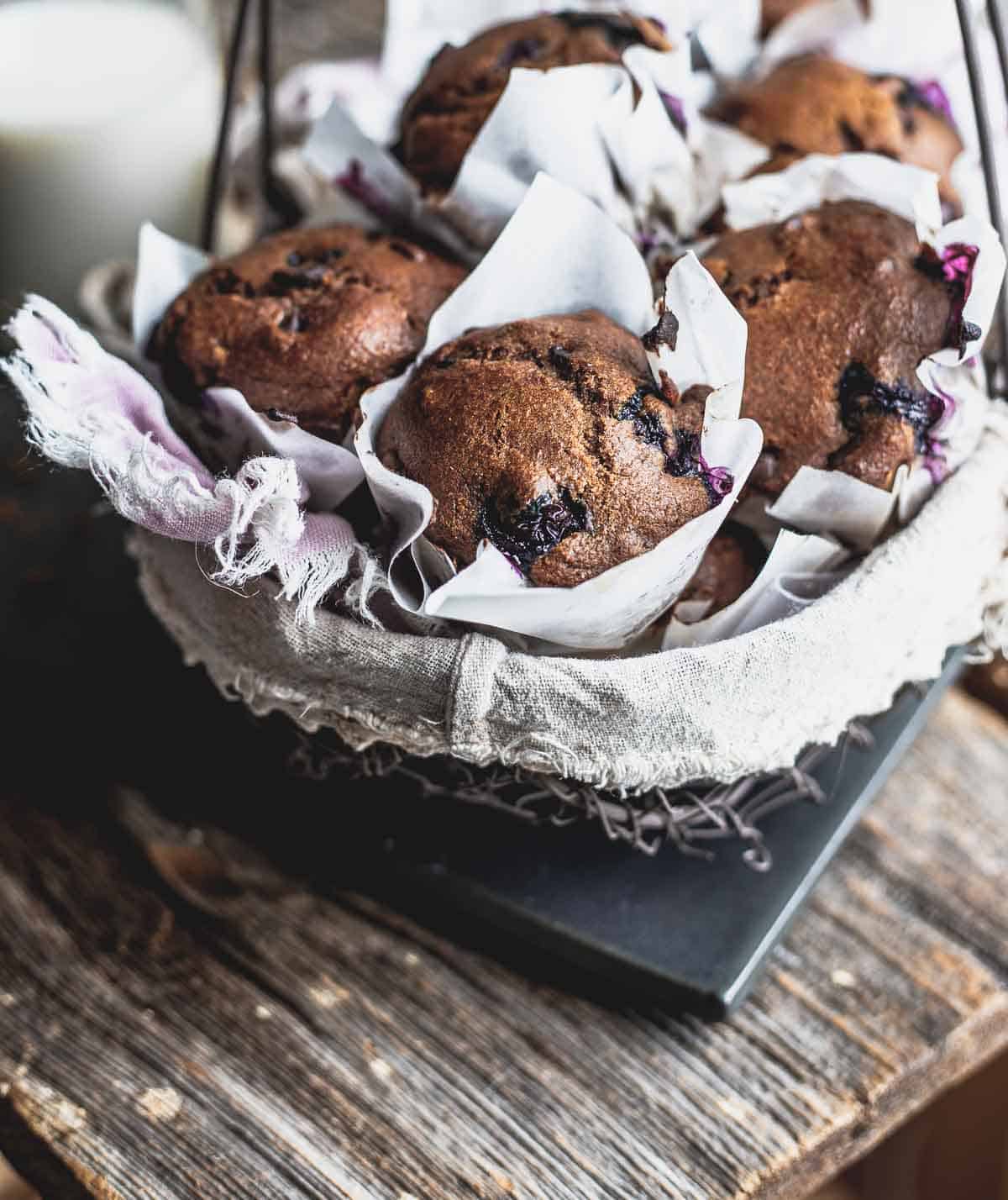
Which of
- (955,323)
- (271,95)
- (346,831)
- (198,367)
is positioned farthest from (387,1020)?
(271,95)

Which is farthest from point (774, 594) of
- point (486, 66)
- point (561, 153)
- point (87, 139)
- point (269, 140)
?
point (87, 139)

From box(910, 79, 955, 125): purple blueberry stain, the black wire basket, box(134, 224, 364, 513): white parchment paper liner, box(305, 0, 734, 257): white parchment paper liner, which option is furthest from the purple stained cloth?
box(910, 79, 955, 125): purple blueberry stain

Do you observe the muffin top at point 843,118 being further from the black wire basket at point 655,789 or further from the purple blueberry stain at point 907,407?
the purple blueberry stain at point 907,407

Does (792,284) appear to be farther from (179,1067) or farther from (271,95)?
(179,1067)

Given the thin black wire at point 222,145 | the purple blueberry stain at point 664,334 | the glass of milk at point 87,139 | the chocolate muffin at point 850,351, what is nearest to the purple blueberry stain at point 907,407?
the chocolate muffin at point 850,351

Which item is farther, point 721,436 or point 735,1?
point 735,1

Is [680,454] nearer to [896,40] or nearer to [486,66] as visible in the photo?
[486,66]

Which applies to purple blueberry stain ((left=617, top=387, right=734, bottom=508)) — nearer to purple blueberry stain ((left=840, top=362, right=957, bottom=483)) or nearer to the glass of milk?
purple blueberry stain ((left=840, top=362, right=957, bottom=483))
